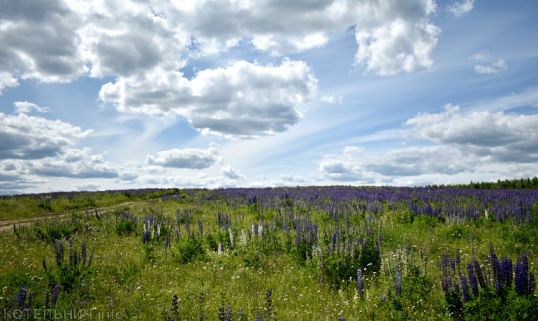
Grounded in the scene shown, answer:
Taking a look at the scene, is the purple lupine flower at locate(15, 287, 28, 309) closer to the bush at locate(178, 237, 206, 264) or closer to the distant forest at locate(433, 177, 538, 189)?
the bush at locate(178, 237, 206, 264)

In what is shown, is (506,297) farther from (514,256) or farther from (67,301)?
(67,301)

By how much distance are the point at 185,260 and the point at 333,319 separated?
5.31m

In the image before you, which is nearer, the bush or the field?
the field

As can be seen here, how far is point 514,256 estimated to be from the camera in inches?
411

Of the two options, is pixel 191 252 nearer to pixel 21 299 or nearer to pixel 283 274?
pixel 283 274

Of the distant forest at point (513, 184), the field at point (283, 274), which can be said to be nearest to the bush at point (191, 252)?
the field at point (283, 274)

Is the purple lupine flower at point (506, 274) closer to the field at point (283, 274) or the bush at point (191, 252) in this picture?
the field at point (283, 274)

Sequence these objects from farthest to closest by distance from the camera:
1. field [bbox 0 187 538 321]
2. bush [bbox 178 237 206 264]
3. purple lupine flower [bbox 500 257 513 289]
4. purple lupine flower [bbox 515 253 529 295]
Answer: bush [bbox 178 237 206 264] < field [bbox 0 187 538 321] < purple lupine flower [bbox 500 257 513 289] < purple lupine flower [bbox 515 253 529 295]

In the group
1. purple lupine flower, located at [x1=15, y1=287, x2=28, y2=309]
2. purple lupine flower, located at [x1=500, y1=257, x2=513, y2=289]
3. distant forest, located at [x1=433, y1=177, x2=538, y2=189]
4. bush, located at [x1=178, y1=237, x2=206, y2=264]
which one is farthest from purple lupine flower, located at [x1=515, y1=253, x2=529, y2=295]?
distant forest, located at [x1=433, y1=177, x2=538, y2=189]

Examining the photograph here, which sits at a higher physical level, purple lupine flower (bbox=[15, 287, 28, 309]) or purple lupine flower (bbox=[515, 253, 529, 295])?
purple lupine flower (bbox=[515, 253, 529, 295])

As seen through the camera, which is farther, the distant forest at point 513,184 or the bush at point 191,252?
the distant forest at point 513,184

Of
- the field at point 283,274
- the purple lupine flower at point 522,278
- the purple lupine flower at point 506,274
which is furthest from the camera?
the field at point 283,274

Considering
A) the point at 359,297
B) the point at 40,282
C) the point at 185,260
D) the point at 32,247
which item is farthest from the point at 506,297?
the point at 32,247

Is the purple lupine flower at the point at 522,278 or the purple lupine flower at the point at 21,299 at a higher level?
the purple lupine flower at the point at 522,278
